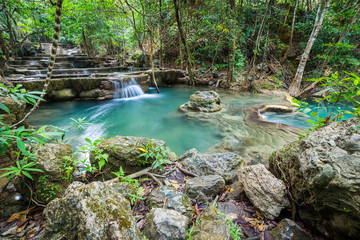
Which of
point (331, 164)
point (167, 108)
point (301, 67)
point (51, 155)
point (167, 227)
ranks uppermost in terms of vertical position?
point (301, 67)

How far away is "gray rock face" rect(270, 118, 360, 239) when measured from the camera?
1.20 m

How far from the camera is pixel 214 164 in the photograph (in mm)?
2732

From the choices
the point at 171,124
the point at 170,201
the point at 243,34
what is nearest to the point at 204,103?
the point at 171,124

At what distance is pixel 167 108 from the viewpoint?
26.0ft

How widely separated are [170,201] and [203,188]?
51 cm

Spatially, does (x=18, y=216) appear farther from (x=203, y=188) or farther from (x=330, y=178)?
(x=330, y=178)

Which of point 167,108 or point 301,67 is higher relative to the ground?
point 301,67

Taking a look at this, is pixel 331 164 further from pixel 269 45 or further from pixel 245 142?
pixel 269 45

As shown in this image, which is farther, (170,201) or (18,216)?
(170,201)

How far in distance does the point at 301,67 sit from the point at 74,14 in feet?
51.8

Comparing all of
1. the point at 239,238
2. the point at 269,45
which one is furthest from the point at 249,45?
the point at 239,238

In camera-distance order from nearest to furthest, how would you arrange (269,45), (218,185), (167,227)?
(167,227) → (218,185) → (269,45)

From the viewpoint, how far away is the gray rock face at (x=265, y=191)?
1688mm

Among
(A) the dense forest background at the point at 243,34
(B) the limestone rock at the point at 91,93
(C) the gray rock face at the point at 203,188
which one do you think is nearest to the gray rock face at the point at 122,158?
(C) the gray rock face at the point at 203,188
